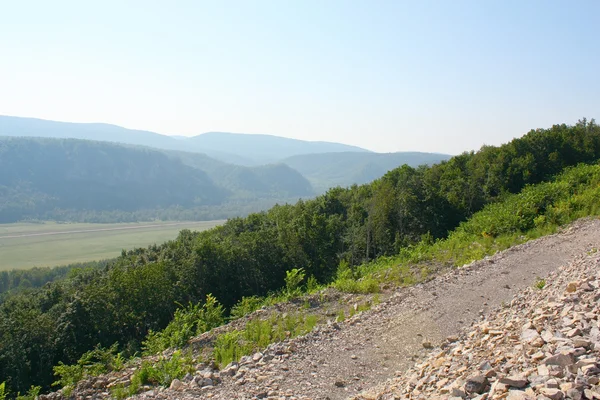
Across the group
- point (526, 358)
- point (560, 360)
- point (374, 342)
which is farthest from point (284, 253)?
point (560, 360)

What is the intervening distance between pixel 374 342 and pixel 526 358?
3.86 metres

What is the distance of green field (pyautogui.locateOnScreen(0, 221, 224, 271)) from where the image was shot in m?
105

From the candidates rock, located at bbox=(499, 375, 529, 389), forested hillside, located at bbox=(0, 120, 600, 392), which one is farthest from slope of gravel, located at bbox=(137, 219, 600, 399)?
forested hillside, located at bbox=(0, 120, 600, 392)

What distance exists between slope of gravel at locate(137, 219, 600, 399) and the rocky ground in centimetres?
2

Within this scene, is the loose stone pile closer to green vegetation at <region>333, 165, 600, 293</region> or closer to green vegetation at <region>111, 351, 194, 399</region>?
green vegetation at <region>111, 351, 194, 399</region>

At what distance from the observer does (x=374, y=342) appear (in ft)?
27.3

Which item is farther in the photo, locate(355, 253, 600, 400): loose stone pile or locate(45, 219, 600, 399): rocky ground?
locate(45, 219, 600, 399): rocky ground

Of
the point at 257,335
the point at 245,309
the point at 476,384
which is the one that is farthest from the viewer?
the point at 245,309

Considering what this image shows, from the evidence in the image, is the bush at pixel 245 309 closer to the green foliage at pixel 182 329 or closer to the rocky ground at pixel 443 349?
the green foliage at pixel 182 329

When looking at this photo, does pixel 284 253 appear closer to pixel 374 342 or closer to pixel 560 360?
pixel 374 342

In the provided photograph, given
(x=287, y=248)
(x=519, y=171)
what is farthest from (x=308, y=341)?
(x=519, y=171)

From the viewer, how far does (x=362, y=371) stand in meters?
7.23

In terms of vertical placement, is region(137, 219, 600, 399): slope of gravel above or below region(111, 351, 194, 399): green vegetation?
above

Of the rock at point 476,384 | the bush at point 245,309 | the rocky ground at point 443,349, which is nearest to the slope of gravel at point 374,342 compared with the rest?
the rocky ground at point 443,349
